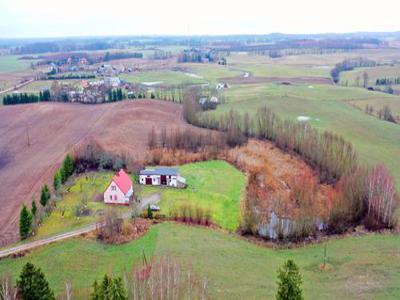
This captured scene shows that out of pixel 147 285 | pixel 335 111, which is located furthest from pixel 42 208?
pixel 335 111

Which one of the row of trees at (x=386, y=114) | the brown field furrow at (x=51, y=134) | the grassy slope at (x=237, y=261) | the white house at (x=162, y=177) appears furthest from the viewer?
the row of trees at (x=386, y=114)

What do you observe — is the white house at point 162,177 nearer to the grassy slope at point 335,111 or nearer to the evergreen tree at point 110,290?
the grassy slope at point 335,111

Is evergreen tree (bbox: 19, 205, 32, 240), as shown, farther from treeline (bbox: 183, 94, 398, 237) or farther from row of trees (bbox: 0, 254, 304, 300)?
treeline (bbox: 183, 94, 398, 237)

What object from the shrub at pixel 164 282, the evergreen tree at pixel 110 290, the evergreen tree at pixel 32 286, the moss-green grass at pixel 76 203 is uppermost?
the evergreen tree at pixel 110 290

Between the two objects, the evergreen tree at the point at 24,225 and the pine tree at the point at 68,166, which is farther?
the pine tree at the point at 68,166

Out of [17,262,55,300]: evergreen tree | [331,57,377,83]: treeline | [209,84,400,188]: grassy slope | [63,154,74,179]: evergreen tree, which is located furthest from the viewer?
[331,57,377,83]: treeline

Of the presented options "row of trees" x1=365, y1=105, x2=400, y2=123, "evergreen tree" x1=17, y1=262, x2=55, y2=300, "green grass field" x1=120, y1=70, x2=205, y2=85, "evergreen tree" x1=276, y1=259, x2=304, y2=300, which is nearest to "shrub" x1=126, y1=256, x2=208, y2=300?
"evergreen tree" x1=17, y1=262, x2=55, y2=300

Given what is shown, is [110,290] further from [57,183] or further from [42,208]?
[57,183]

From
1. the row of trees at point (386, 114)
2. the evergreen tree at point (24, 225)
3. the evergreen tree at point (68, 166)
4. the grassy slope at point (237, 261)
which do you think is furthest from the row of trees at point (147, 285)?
the row of trees at point (386, 114)
